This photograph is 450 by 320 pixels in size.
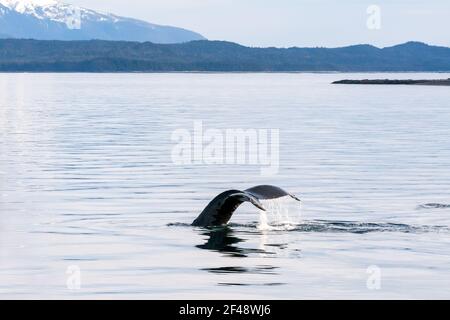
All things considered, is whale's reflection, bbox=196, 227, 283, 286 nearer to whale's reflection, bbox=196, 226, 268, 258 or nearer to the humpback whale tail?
whale's reflection, bbox=196, 226, 268, 258

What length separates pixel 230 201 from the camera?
24.3 meters

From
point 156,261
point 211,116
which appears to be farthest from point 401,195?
point 211,116

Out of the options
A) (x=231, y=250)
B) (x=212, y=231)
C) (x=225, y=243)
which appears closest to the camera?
(x=231, y=250)

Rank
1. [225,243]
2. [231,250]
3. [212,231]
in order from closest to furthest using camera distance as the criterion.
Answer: [231,250], [225,243], [212,231]

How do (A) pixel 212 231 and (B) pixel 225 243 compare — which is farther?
(A) pixel 212 231

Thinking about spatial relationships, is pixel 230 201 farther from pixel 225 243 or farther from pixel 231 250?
pixel 225 243

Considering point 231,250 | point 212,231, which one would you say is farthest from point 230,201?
point 212,231

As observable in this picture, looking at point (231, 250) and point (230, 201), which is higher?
point (230, 201)

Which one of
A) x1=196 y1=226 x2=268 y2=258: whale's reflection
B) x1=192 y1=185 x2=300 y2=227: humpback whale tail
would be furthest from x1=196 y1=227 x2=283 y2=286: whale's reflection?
x1=192 y1=185 x2=300 y2=227: humpback whale tail

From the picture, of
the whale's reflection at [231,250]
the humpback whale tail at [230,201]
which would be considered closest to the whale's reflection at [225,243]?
the whale's reflection at [231,250]

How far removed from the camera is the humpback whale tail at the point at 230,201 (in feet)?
73.3

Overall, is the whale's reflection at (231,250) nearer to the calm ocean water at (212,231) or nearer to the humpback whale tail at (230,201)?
the calm ocean water at (212,231)

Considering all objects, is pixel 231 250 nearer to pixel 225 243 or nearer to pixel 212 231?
pixel 225 243

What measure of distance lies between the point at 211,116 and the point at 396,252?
79589 mm
